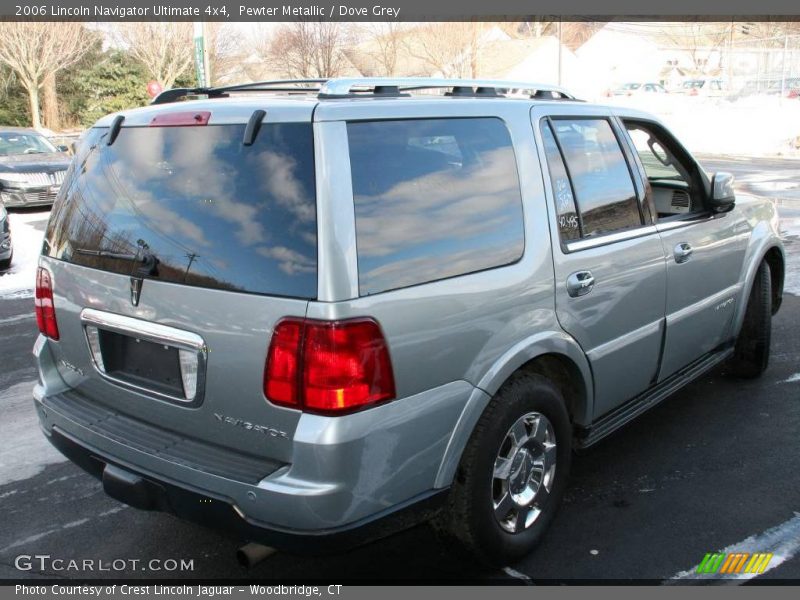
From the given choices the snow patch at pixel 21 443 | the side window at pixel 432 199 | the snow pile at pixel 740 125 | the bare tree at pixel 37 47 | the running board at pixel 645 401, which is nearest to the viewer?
the side window at pixel 432 199

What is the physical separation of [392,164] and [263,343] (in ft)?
2.50

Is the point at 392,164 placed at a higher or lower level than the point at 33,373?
higher

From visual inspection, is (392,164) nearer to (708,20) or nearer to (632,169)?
(632,169)

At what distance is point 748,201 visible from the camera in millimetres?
4922

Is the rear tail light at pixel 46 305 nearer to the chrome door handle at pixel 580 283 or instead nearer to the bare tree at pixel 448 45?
the chrome door handle at pixel 580 283

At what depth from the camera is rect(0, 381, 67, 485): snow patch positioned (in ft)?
13.4

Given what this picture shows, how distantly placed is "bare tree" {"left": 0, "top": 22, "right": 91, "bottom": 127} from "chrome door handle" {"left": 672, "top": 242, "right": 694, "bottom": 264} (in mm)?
34338

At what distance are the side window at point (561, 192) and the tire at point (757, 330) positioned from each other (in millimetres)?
2226

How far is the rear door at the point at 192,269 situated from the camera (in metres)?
2.46

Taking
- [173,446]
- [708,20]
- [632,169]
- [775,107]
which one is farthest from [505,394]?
[708,20]

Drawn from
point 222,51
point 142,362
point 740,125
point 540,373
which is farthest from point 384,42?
point 142,362

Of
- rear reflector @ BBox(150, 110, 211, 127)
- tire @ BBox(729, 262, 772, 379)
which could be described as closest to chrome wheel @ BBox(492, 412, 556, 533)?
rear reflector @ BBox(150, 110, 211, 127)

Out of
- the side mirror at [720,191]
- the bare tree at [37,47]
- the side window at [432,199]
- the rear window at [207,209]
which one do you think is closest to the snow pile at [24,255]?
the rear window at [207,209]

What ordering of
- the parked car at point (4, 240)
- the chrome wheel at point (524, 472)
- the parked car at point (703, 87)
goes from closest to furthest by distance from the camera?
the chrome wheel at point (524, 472)
the parked car at point (4, 240)
the parked car at point (703, 87)
